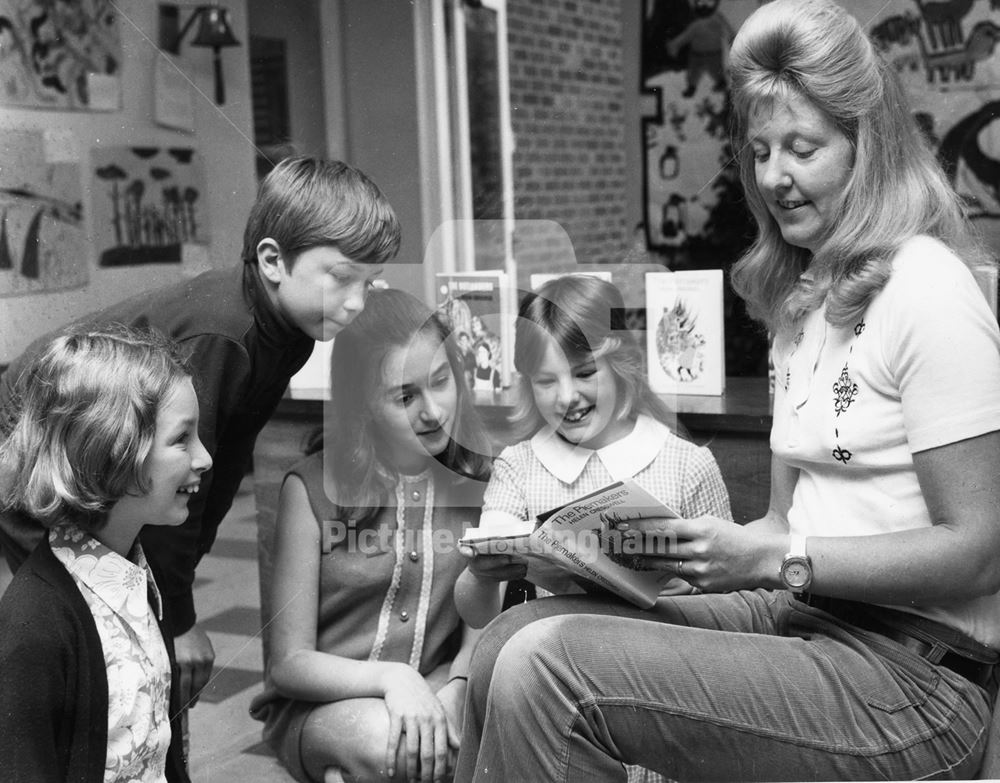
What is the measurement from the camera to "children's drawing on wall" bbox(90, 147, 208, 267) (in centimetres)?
143

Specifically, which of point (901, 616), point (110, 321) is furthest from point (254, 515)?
point (901, 616)

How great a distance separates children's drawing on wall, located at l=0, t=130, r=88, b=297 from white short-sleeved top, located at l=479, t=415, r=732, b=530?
26.1 inches

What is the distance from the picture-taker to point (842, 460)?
1.15 meters

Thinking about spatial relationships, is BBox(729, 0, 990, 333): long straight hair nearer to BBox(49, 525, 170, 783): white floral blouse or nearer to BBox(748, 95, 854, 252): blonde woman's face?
BBox(748, 95, 854, 252): blonde woman's face

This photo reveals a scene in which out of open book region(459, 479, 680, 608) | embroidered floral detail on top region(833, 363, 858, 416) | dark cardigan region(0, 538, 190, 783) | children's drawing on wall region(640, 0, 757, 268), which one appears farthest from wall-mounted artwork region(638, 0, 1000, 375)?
dark cardigan region(0, 538, 190, 783)

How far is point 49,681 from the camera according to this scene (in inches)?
42.2

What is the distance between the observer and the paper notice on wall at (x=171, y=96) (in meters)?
1.41

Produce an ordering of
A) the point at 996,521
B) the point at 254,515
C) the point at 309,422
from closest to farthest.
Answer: the point at 996,521 < the point at 309,422 < the point at 254,515

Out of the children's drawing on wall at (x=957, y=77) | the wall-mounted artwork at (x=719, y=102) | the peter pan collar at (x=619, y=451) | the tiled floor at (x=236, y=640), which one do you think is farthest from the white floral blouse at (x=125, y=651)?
the children's drawing on wall at (x=957, y=77)

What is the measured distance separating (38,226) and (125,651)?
0.61 meters

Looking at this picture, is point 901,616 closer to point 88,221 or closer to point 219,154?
point 219,154

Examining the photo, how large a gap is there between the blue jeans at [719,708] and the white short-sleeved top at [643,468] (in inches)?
12.5

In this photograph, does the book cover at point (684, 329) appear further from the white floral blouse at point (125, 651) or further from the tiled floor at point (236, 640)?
the white floral blouse at point (125, 651)

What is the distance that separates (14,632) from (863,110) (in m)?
1.02
